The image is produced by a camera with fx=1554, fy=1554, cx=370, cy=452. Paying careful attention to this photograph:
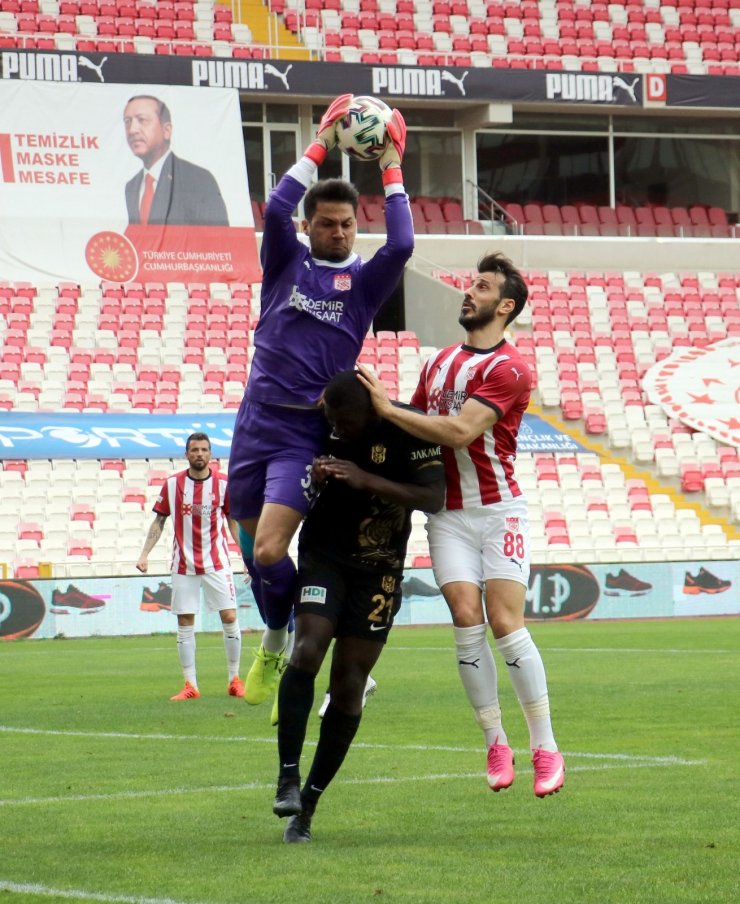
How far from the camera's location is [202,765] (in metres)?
8.14

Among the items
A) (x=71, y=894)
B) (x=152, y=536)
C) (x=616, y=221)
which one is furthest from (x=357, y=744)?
(x=616, y=221)

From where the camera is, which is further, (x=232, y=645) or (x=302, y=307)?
(x=232, y=645)

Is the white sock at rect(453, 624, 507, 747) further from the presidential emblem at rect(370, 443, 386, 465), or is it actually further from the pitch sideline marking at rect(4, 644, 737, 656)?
the pitch sideline marking at rect(4, 644, 737, 656)

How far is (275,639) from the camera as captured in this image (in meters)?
6.98

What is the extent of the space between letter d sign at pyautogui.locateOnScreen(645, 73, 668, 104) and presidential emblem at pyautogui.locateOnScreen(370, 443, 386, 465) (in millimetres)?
29305

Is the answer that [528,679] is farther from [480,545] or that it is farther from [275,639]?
[275,639]

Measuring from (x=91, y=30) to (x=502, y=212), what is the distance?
31.6 ft

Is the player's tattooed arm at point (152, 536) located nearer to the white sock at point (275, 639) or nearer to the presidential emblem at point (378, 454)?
the white sock at point (275, 639)

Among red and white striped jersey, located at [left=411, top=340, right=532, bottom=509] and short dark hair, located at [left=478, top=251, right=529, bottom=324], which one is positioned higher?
short dark hair, located at [left=478, top=251, right=529, bottom=324]

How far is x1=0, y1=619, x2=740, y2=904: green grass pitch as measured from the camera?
4.89 meters

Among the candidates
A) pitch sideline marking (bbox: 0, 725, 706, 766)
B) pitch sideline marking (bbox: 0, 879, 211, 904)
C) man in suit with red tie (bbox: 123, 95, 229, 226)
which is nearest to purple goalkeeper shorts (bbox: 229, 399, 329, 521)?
pitch sideline marking (bbox: 0, 879, 211, 904)

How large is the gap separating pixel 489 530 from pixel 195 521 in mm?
6845

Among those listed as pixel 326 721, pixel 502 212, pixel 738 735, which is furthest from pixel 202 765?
pixel 502 212

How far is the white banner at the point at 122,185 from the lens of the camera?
28094 mm
